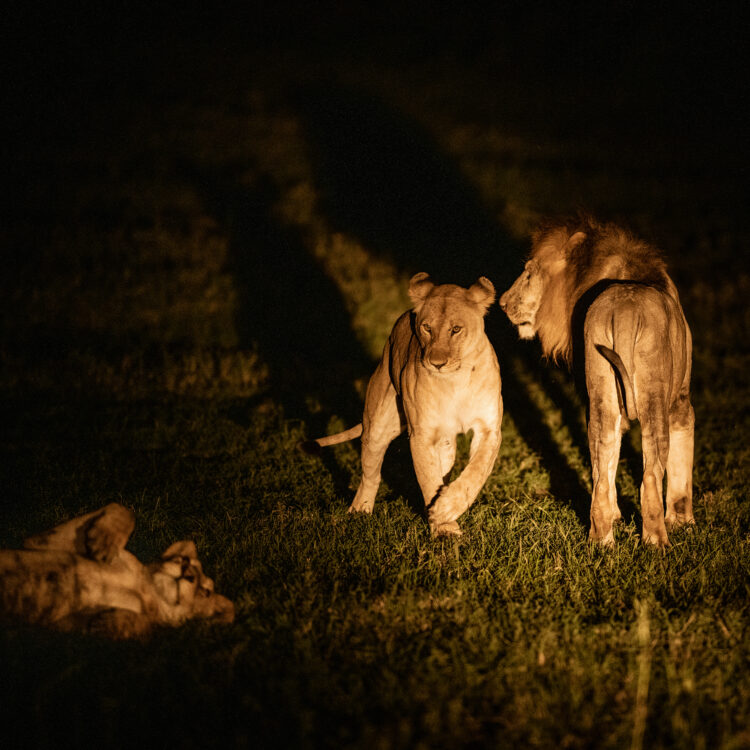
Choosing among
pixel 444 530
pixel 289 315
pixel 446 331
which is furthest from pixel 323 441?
pixel 289 315

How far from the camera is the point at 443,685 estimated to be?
423 centimetres

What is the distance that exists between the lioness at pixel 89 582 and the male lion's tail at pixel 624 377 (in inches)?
111

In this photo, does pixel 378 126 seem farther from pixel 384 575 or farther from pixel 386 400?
pixel 384 575

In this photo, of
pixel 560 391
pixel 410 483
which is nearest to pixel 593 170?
pixel 560 391

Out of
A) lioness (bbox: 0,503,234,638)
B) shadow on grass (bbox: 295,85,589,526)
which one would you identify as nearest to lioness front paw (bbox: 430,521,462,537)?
lioness (bbox: 0,503,234,638)

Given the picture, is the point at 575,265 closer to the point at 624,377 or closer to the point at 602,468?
the point at 624,377

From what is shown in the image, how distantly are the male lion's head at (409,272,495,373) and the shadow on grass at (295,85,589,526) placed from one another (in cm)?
333

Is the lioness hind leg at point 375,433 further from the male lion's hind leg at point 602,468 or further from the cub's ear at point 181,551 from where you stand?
the cub's ear at point 181,551

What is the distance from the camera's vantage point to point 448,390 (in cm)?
628

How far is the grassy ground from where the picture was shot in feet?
13.5

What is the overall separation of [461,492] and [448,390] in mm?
667

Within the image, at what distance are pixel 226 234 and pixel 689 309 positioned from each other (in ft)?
26.5

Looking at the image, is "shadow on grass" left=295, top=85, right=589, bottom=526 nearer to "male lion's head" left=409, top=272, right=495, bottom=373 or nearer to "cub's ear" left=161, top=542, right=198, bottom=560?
"male lion's head" left=409, top=272, right=495, bottom=373

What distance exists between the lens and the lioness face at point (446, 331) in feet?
19.9
